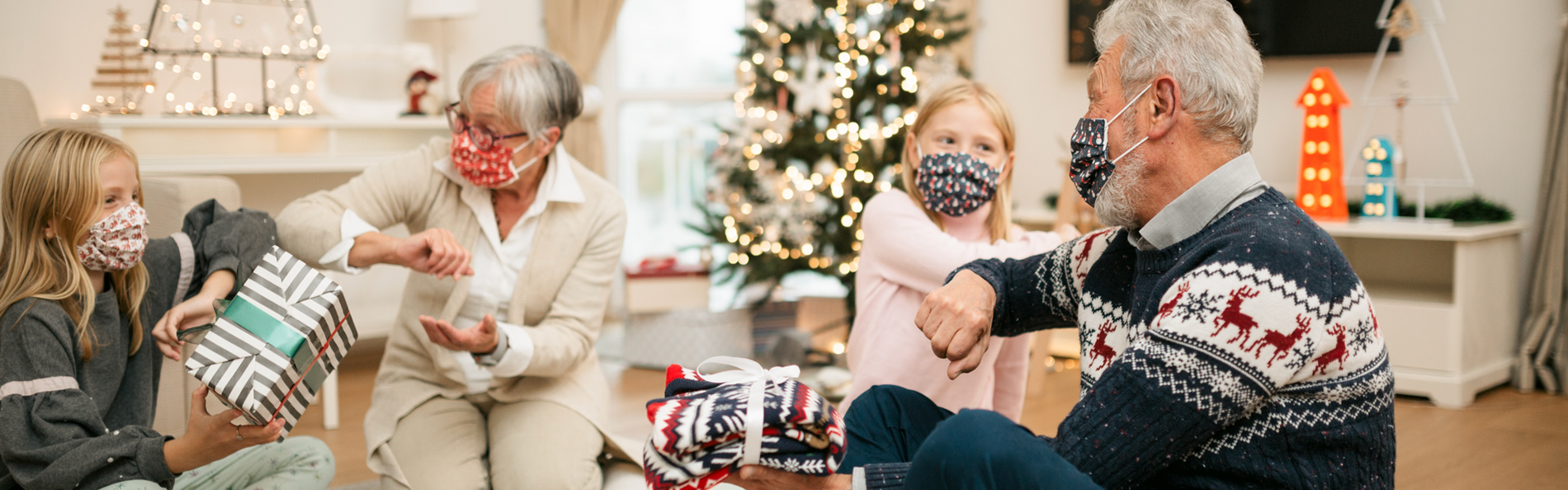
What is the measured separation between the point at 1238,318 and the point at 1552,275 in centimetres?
343

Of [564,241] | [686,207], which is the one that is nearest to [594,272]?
[564,241]

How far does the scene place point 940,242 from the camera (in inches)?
74.8

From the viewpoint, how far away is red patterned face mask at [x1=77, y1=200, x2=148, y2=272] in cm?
150

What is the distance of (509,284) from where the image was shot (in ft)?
6.63

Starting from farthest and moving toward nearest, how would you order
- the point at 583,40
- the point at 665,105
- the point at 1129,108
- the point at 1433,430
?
the point at 665,105 < the point at 583,40 < the point at 1433,430 < the point at 1129,108

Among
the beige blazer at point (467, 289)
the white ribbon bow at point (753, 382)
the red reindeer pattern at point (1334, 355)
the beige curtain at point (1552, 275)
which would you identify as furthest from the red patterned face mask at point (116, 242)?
the beige curtain at point (1552, 275)

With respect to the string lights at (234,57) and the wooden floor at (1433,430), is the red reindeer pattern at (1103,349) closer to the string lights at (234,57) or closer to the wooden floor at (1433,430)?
the wooden floor at (1433,430)

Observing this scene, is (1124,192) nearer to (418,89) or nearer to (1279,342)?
(1279,342)

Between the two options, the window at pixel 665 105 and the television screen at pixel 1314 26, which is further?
the window at pixel 665 105

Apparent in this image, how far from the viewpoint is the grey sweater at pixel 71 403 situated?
1.37m

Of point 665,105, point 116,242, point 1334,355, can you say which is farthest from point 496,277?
point 665,105

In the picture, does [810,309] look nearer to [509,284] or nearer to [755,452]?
[509,284]

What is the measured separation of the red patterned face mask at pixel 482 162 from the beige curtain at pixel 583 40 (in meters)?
2.82

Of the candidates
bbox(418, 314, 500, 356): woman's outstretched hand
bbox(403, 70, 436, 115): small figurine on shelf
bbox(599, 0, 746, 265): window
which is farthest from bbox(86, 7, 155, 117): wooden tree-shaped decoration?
bbox(418, 314, 500, 356): woman's outstretched hand
